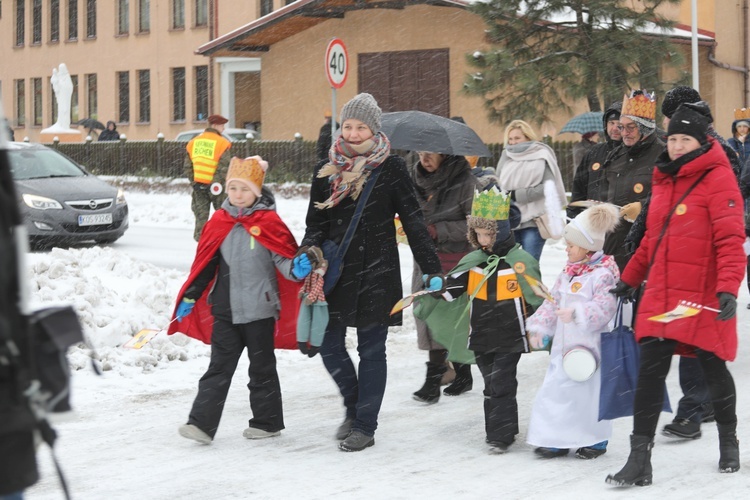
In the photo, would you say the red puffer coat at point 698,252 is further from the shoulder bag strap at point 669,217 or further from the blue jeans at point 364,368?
the blue jeans at point 364,368

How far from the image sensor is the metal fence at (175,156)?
2553 centimetres

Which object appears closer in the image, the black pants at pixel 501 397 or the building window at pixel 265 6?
the black pants at pixel 501 397

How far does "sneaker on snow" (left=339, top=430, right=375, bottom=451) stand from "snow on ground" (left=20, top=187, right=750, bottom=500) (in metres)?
0.04

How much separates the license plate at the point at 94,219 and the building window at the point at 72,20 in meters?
34.4

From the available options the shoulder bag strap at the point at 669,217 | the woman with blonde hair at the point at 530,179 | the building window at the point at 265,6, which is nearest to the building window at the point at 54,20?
the building window at the point at 265,6

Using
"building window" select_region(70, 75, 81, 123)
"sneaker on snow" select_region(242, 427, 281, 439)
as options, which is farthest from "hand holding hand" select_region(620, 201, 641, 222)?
"building window" select_region(70, 75, 81, 123)

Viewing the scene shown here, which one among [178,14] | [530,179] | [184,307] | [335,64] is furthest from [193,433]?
[178,14]

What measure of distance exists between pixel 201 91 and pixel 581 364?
3851 cm

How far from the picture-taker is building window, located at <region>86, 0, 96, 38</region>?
47.8 metres

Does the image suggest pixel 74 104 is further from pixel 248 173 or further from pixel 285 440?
pixel 285 440

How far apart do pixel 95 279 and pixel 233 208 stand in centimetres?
326

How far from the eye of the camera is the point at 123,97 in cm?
4700

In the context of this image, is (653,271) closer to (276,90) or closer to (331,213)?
(331,213)

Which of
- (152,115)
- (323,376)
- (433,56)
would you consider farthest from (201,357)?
(152,115)
